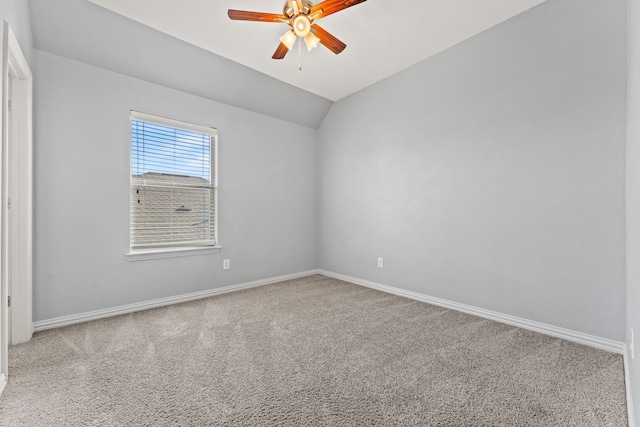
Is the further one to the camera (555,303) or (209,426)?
(555,303)

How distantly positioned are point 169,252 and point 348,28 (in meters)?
2.93

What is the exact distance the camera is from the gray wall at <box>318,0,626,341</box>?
2.06 m

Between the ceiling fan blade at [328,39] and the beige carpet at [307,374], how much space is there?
2.41m

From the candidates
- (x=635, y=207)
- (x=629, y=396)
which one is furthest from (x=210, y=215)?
(x=629, y=396)

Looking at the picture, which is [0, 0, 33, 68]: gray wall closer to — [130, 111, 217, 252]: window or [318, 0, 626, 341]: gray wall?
[130, 111, 217, 252]: window

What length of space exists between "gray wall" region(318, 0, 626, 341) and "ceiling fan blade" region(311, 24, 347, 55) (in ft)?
4.36

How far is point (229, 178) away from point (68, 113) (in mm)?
1599

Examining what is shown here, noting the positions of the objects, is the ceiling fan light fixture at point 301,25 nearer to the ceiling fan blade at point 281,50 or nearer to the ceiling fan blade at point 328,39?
the ceiling fan blade at point 328,39

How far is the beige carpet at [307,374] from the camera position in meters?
1.40

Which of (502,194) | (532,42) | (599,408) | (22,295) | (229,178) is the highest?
(532,42)

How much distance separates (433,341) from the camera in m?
2.21

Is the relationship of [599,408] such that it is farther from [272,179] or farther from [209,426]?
[272,179]

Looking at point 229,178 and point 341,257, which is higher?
point 229,178

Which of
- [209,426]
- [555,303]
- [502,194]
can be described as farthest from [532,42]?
[209,426]
